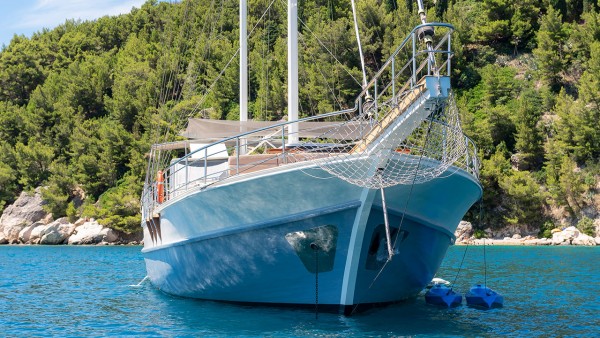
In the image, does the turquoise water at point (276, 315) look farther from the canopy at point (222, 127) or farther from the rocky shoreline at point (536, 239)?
the rocky shoreline at point (536, 239)

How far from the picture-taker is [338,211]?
11.0 metres

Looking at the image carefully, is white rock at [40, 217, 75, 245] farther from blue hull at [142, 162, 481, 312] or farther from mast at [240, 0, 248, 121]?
blue hull at [142, 162, 481, 312]

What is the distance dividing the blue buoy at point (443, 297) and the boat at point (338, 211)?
905 mm

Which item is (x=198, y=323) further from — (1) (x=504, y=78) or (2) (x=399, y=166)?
(1) (x=504, y=78)

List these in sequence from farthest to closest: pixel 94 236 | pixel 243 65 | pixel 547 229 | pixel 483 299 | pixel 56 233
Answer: pixel 56 233 < pixel 94 236 < pixel 547 229 < pixel 243 65 < pixel 483 299

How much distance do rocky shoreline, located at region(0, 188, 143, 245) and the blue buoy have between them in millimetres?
39452

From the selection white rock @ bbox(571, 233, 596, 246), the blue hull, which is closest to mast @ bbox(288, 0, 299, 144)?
the blue hull

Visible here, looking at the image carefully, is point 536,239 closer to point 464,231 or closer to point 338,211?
point 464,231

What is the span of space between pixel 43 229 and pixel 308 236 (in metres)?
45.5

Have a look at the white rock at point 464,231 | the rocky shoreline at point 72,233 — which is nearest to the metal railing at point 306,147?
the rocky shoreline at point 72,233

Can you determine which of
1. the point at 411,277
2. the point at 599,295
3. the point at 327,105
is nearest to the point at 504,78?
the point at 327,105

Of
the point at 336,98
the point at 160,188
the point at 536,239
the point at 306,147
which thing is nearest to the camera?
the point at 306,147

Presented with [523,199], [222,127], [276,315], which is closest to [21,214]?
[523,199]

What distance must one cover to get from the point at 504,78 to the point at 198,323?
44731 mm
